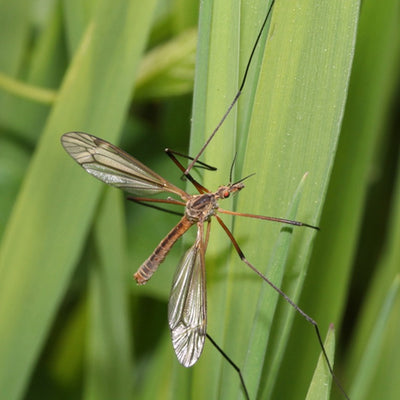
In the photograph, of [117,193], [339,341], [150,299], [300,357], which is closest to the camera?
[300,357]

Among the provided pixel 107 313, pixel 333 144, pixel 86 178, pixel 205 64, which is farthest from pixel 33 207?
pixel 333 144

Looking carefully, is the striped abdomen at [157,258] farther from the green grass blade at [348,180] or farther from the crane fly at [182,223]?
the green grass blade at [348,180]

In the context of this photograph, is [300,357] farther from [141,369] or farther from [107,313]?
[141,369]

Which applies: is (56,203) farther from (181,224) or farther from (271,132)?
(271,132)

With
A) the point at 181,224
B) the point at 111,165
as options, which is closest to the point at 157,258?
the point at 181,224

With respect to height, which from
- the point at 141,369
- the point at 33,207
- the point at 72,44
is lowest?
the point at 141,369

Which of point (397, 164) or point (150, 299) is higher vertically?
point (397, 164)

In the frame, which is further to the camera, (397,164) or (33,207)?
(397,164)

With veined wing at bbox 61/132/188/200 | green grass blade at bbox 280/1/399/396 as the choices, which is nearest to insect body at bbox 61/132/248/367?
veined wing at bbox 61/132/188/200
